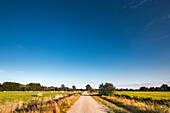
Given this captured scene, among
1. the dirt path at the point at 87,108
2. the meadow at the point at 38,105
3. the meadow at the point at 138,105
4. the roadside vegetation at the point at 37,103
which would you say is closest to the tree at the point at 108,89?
the roadside vegetation at the point at 37,103

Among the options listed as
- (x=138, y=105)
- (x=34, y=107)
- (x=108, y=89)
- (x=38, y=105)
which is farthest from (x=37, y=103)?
(x=108, y=89)

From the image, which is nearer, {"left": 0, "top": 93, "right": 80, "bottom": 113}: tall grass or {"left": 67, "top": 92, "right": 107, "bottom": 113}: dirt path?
Result: {"left": 0, "top": 93, "right": 80, "bottom": 113}: tall grass

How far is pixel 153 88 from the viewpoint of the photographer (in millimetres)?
104500

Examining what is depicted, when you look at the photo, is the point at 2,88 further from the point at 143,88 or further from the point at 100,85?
the point at 143,88

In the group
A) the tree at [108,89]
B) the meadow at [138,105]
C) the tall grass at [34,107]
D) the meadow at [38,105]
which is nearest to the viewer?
the tall grass at [34,107]

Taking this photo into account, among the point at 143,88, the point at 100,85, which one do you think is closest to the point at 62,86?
the point at 143,88

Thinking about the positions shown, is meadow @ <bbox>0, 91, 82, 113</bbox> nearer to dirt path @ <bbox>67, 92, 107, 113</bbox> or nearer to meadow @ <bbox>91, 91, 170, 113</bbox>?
dirt path @ <bbox>67, 92, 107, 113</bbox>

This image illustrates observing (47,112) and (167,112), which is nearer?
(47,112)

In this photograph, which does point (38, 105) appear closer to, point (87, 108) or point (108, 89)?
point (87, 108)

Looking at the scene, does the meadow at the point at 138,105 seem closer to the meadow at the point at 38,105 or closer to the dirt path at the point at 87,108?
the dirt path at the point at 87,108

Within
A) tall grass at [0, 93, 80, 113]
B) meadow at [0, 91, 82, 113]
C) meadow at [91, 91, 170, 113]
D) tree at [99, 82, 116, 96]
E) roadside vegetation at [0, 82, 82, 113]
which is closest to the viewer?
tall grass at [0, 93, 80, 113]

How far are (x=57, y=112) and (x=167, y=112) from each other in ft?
29.2

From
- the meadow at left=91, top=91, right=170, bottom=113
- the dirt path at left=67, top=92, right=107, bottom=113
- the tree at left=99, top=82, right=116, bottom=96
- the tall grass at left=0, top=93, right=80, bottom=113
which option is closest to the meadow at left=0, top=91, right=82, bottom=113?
the tall grass at left=0, top=93, right=80, bottom=113

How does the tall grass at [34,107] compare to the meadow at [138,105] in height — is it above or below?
above
